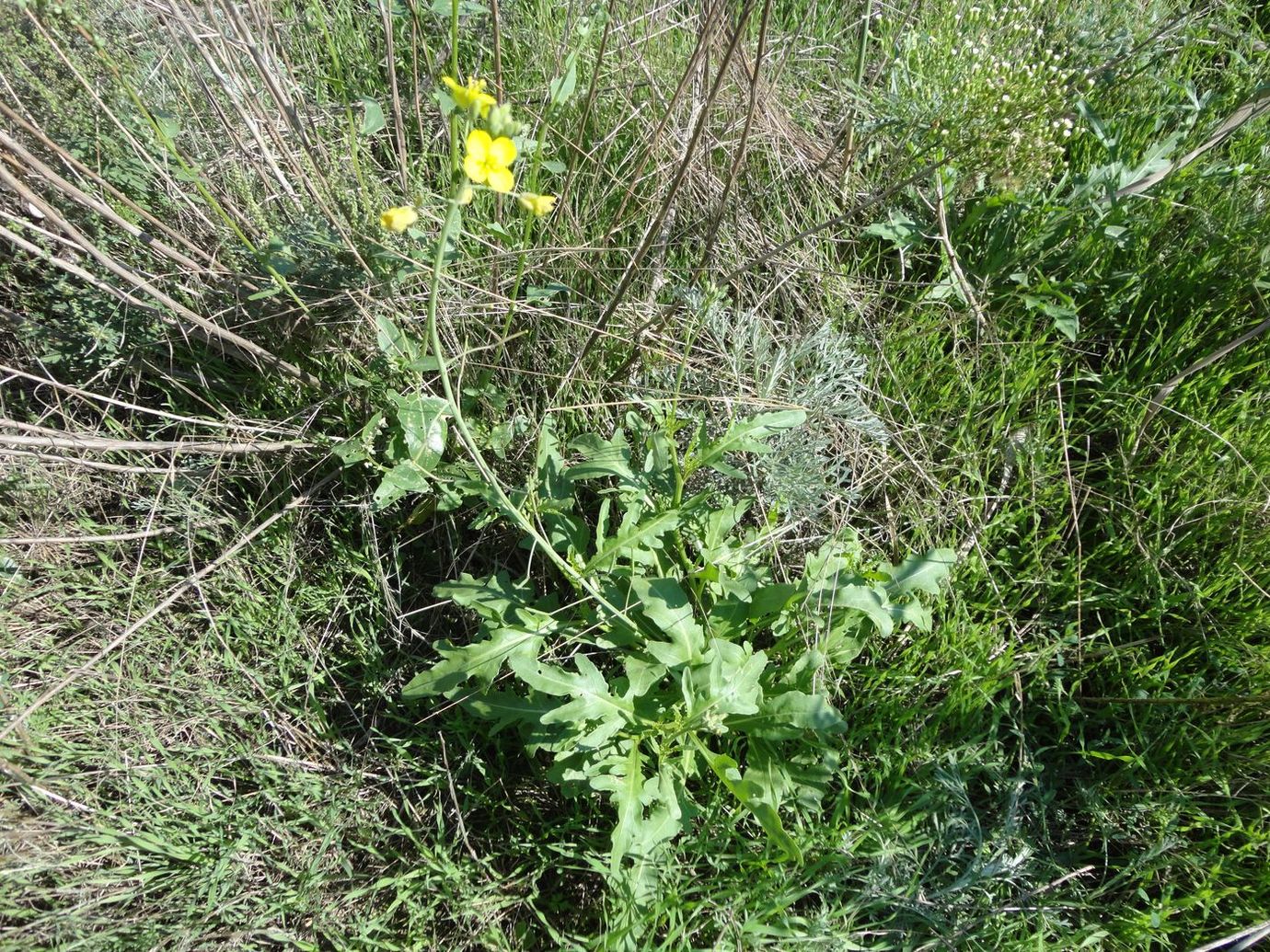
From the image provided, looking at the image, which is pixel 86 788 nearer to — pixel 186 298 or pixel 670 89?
pixel 186 298

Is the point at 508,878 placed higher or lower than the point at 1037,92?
lower

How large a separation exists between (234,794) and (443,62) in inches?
86.0

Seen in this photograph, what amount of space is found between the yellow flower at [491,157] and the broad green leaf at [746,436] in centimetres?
81

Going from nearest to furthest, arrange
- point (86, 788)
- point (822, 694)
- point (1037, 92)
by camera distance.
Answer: point (822, 694), point (86, 788), point (1037, 92)

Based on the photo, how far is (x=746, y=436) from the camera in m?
1.94

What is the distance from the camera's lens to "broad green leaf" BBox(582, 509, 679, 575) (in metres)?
1.84

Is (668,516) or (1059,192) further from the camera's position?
(1059,192)

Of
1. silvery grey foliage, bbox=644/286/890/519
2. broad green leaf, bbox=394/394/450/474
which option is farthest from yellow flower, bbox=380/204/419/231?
silvery grey foliage, bbox=644/286/890/519

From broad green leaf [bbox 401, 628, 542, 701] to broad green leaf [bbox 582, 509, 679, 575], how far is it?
0.21 metres

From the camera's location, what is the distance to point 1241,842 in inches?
72.6

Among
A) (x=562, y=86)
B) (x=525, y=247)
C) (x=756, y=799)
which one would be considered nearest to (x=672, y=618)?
(x=756, y=799)

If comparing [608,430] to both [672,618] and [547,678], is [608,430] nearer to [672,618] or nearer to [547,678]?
[672,618]

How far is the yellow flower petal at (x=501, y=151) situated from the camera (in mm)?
1275

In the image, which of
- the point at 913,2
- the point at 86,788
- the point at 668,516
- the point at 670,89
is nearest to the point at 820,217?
the point at 670,89
